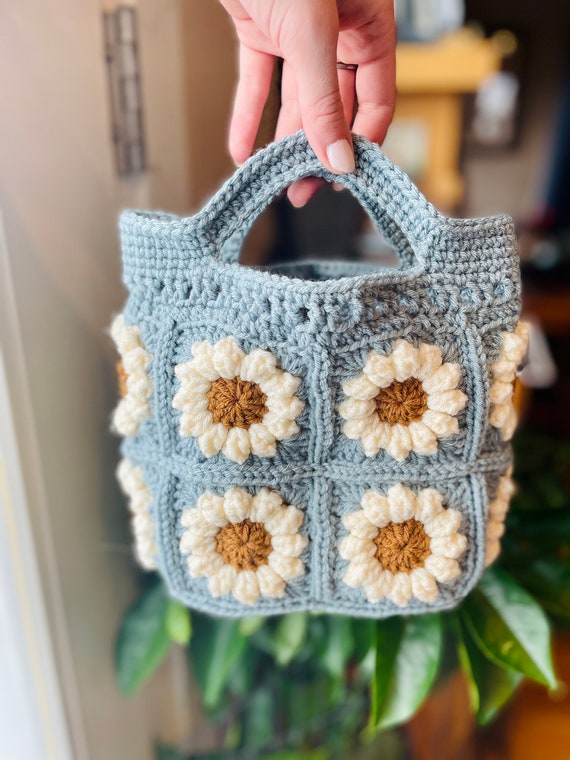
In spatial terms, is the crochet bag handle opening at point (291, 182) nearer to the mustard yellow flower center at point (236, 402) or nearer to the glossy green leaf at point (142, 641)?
the mustard yellow flower center at point (236, 402)

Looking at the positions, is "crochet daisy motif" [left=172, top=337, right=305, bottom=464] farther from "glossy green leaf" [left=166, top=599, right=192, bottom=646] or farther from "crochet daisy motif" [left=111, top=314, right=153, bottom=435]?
"glossy green leaf" [left=166, top=599, right=192, bottom=646]

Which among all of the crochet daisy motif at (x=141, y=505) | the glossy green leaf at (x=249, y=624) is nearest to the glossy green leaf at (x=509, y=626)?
the glossy green leaf at (x=249, y=624)

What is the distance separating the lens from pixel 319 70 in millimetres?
380

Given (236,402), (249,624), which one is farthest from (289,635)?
(236,402)

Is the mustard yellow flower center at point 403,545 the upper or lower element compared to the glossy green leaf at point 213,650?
upper

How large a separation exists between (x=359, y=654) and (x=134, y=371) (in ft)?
1.37

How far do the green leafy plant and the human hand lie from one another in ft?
1.48

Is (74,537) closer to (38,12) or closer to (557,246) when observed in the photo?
(38,12)

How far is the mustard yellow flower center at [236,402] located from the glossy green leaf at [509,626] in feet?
1.12

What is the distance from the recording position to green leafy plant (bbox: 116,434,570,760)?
586 mm

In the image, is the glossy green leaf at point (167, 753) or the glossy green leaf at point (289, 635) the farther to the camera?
the glossy green leaf at point (167, 753)

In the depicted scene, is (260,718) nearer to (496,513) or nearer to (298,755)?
(298,755)

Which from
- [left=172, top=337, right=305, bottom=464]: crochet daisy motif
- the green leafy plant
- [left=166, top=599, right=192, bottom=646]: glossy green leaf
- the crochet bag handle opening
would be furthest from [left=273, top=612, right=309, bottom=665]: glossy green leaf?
the crochet bag handle opening

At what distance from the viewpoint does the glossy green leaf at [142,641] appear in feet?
2.28
